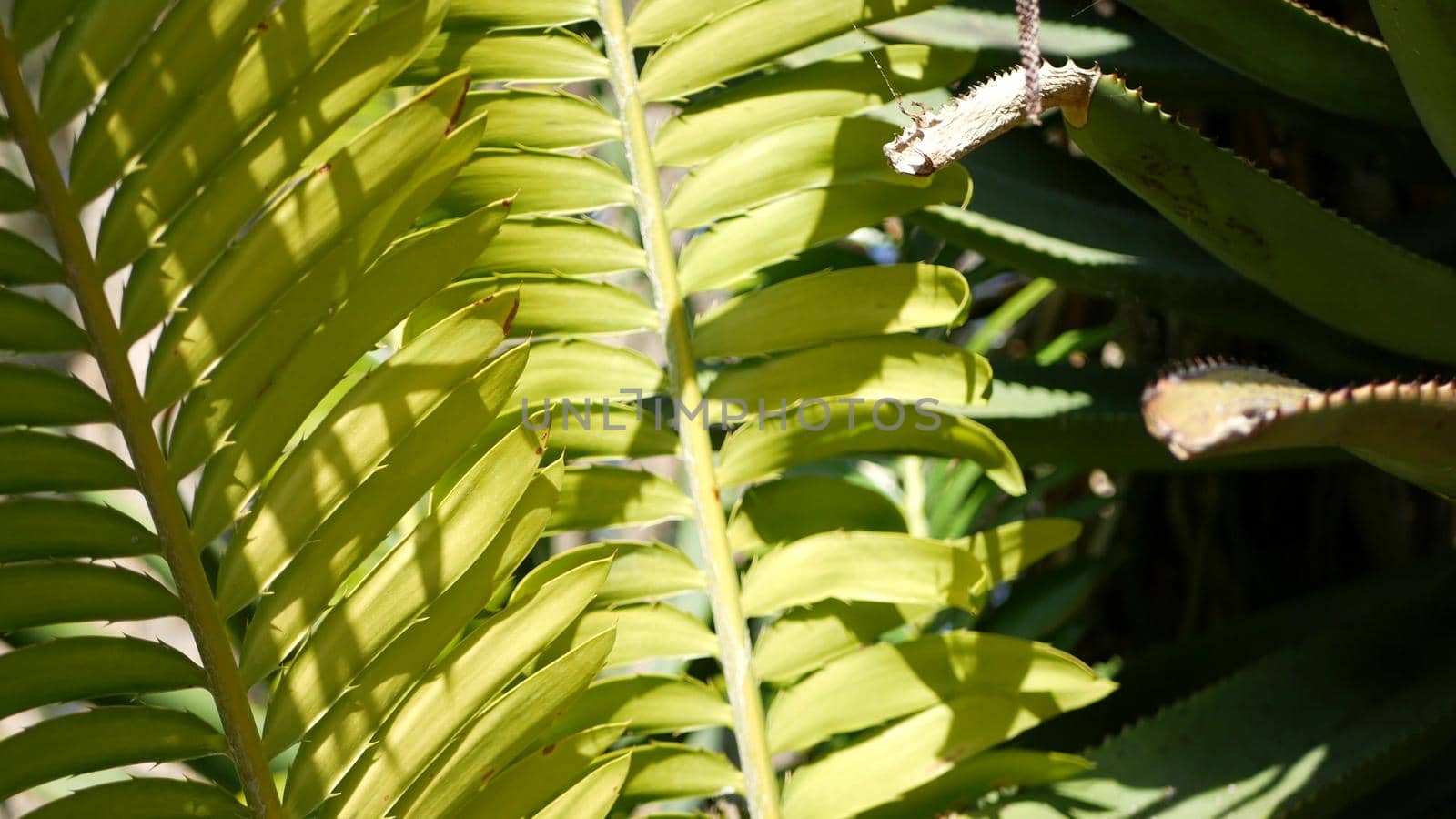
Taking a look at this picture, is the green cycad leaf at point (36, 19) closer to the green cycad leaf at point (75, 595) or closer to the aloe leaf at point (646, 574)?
the green cycad leaf at point (75, 595)

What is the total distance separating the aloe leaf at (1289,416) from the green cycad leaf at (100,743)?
0.41 m

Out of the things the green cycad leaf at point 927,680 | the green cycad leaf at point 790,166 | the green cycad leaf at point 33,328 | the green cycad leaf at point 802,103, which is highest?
the green cycad leaf at point 802,103

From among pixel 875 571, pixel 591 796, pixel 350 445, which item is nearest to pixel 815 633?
pixel 875 571

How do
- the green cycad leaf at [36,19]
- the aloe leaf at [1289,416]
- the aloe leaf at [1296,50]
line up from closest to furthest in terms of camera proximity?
the aloe leaf at [1289,416] → the green cycad leaf at [36,19] → the aloe leaf at [1296,50]

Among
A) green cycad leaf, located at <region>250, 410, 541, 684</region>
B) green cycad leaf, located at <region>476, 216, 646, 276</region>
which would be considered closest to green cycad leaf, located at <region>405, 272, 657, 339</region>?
green cycad leaf, located at <region>476, 216, 646, 276</region>

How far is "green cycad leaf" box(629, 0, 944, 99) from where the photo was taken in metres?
0.61

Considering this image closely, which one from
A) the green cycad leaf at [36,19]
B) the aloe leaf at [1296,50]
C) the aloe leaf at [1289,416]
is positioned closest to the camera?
the aloe leaf at [1289,416]

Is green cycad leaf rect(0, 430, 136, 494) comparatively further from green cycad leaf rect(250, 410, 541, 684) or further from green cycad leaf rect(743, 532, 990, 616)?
green cycad leaf rect(743, 532, 990, 616)

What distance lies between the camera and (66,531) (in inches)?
19.0

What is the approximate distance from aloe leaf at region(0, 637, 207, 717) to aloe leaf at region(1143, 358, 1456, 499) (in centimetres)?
40

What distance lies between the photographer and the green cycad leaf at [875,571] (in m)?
0.62

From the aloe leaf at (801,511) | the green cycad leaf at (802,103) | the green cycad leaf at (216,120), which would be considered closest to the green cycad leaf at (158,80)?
the green cycad leaf at (216,120)

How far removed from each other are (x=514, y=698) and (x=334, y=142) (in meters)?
0.29

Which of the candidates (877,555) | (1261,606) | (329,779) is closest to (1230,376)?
(877,555)
